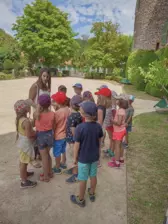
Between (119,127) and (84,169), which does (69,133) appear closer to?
(84,169)

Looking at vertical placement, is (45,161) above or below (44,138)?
below

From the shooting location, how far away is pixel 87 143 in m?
2.39

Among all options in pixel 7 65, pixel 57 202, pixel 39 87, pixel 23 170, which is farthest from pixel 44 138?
pixel 7 65

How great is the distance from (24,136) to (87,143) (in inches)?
40.1

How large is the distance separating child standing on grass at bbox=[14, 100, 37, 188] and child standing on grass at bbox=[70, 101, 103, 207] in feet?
2.52

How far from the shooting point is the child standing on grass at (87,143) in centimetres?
233

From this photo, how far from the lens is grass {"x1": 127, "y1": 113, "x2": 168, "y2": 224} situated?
2.55 metres

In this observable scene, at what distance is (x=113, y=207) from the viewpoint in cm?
260

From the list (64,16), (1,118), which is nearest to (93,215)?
(1,118)

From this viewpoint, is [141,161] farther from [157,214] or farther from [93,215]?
[93,215]

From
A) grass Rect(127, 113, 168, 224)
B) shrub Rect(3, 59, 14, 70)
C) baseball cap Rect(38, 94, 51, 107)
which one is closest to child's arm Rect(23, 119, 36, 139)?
baseball cap Rect(38, 94, 51, 107)

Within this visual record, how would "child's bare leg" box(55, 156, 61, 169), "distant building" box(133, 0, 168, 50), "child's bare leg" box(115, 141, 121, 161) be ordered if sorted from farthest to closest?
"distant building" box(133, 0, 168, 50) → "child's bare leg" box(115, 141, 121, 161) → "child's bare leg" box(55, 156, 61, 169)

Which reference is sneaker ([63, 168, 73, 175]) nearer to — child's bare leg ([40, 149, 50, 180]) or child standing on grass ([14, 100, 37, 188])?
child's bare leg ([40, 149, 50, 180])

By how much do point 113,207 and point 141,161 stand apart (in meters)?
1.67
